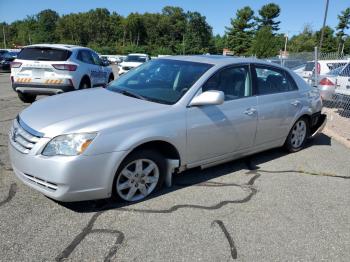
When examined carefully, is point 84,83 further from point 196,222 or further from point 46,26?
point 46,26

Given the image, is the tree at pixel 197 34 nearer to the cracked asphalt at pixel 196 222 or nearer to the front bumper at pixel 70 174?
the cracked asphalt at pixel 196 222

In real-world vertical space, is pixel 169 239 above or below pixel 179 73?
below

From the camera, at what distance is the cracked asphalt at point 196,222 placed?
130 inches

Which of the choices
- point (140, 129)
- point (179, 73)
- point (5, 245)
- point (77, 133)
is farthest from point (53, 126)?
point (179, 73)

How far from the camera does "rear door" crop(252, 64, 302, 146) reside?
17.9ft

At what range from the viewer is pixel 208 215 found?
4016 mm

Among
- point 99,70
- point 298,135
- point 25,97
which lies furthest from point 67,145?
point 99,70

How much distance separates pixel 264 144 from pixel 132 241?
116 inches

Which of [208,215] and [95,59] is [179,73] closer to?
[208,215]

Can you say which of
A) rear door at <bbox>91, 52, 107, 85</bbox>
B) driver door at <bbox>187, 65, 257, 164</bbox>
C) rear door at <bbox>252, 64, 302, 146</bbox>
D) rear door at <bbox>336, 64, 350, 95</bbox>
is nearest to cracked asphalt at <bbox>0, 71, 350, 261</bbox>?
driver door at <bbox>187, 65, 257, 164</bbox>

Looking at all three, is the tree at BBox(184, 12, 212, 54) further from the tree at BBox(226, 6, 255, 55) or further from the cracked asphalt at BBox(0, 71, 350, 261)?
the cracked asphalt at BBox(0, 71, 350, 261)

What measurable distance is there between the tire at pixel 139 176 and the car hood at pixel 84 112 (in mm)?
420

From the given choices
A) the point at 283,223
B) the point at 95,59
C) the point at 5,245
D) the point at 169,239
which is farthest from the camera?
the point at 95,59

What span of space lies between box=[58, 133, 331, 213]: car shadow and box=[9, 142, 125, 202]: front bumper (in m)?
0.25
